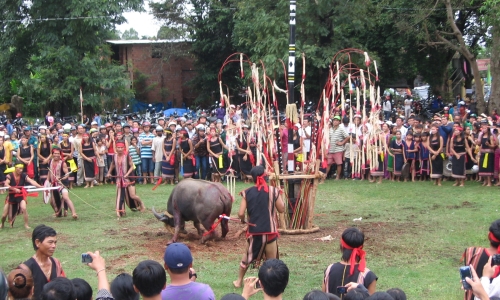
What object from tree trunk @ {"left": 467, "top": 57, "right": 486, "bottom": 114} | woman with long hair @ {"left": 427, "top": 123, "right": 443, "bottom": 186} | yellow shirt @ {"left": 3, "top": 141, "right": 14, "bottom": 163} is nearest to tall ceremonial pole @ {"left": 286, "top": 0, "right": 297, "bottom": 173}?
woman with long hair @ {"left": 427, "top": 123, "right": 443, "bottom": 186}

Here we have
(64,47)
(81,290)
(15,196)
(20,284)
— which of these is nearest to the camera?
(81,290)

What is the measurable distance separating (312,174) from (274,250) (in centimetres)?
353

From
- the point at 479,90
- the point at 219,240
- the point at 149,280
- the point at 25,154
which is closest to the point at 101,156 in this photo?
the point at 25,154

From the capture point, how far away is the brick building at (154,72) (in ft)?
132

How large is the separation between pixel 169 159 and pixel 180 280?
15.0 metres

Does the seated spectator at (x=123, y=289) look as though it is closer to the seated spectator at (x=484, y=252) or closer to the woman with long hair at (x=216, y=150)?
the seated spectator at (x=484, y=252)

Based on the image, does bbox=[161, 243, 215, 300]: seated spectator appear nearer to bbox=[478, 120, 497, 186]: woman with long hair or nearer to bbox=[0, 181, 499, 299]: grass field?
bbox=[0, 181, 499, 299]: grass field

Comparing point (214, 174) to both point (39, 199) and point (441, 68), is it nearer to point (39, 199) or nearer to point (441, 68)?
point (39, 199)

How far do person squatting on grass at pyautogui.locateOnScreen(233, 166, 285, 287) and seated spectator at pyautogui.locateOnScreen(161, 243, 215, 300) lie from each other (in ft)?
13.1

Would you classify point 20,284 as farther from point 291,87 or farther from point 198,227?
point 291,87

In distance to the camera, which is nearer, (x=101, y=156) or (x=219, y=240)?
(x=219, y=240)

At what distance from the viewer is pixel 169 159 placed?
791 inches

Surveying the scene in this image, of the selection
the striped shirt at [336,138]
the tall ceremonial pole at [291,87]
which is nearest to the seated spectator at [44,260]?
the tall ceremonial pole at [291,87]

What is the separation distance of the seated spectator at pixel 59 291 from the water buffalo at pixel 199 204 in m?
7.32
